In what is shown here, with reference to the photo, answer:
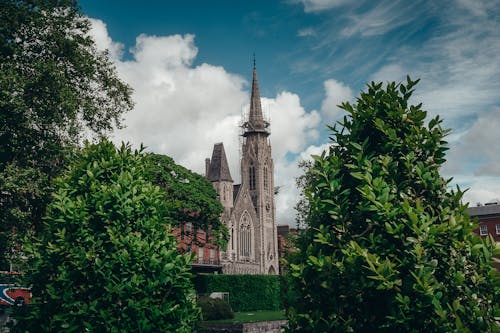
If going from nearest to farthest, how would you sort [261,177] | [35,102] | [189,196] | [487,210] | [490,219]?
[35,102] → [189,196] → [490,219] → [487,210] → [261,177]

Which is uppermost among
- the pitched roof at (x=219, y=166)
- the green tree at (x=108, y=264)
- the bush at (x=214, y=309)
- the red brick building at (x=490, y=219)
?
the pitched roof at (x=219, y=166)

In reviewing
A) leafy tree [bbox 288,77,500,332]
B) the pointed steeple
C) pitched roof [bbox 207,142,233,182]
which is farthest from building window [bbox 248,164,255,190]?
leafy tree [bbox 288,77,500,332]

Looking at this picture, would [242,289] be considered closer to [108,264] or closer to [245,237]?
[245,237]

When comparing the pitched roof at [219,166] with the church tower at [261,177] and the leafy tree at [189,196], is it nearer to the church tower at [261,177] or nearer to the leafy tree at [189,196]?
the church tower at [261,177]

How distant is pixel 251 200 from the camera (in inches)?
3314

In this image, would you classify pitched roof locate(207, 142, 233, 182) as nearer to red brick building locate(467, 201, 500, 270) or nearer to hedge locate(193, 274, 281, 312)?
hedge locate(193, 274, 281, 312)

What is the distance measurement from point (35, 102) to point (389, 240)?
62.9 ft

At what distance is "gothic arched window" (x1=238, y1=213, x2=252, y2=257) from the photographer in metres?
77.8

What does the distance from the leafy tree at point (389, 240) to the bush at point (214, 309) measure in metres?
26.7

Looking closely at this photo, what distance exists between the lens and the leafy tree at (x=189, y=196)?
4219 centimetres

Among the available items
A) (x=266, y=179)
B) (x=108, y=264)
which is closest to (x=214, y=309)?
(x=108, y=264)

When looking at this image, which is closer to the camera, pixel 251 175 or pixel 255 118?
pixel 251 175

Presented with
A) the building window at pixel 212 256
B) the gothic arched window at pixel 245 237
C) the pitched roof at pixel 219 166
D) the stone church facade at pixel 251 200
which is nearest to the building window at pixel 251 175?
the stone church facade at pixel 251 200

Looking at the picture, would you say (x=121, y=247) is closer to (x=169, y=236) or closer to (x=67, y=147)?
(x=169, y=236)
